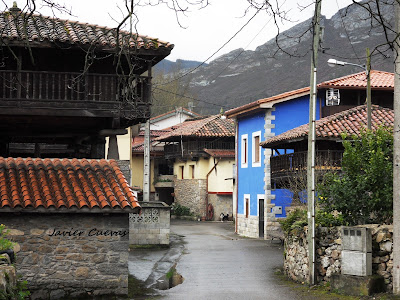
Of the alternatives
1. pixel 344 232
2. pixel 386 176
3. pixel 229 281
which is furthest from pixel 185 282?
pixel 386 176

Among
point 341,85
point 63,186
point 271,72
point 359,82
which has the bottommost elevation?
point 63,186

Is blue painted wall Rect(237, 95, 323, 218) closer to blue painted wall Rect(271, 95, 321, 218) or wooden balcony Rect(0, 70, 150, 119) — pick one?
blue painted wall Rect(271, 95, 321, 218)

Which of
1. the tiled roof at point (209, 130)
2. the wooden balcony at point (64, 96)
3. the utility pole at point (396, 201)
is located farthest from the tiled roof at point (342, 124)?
the tiled roof at point (209, 130)

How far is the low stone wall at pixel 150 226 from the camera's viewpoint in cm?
2372

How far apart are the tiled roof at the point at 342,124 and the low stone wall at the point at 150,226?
5.34 m

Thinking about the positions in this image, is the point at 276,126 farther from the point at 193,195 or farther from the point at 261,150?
the point at 193,195

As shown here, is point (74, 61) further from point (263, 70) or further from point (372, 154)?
point (263, 70)

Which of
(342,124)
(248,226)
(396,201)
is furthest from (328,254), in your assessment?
(248,226)

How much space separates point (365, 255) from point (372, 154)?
8.34 ft

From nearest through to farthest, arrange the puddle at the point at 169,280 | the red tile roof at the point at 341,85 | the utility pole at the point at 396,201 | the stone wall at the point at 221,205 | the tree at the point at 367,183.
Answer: the utility pole at the point at 396,201
the tree at the point at 367,183
the puddle at the point at 169,280
the red tile roof at the point at 341,85
the stone wall at the point at 221,205

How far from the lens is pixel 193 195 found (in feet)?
151

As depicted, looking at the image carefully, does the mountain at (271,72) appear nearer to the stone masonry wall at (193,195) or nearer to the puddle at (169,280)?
the stone masonry wall at (193,195)

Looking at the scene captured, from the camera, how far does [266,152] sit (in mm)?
30203

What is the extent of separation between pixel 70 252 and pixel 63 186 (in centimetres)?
158
